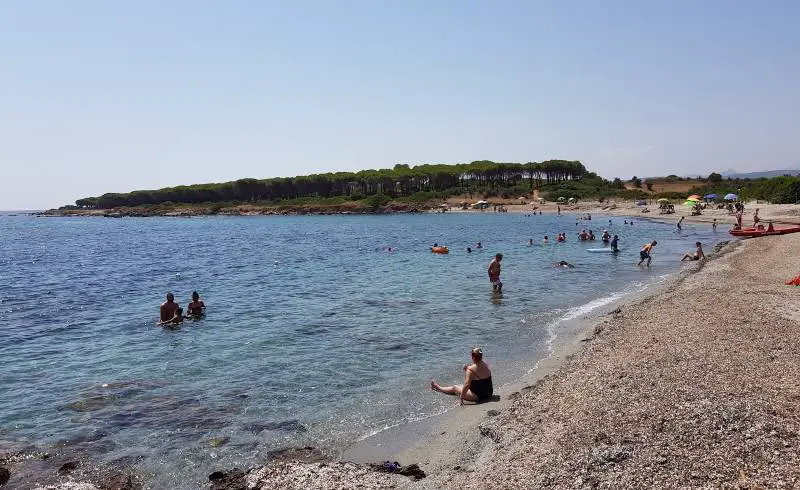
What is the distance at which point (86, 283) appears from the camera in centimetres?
3275

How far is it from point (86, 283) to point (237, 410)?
87.1 ft

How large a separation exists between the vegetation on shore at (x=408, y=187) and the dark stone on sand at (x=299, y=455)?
11334 cm

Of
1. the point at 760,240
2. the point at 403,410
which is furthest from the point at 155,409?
the point at 760,240

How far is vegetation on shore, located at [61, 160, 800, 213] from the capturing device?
130125 millimetres

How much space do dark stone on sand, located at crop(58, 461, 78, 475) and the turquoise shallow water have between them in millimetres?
392

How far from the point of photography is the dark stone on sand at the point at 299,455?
8.98m

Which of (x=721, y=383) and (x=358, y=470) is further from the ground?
(x=721, y=383)

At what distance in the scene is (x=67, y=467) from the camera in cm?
891

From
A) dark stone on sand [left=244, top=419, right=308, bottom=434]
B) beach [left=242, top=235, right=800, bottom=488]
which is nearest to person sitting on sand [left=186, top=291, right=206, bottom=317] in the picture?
dark stone on sand [left=244, top=419, right=308, bottom=434]

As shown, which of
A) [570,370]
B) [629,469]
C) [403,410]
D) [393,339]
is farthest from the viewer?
[393,339]

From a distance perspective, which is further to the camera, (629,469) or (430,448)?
(430,448)

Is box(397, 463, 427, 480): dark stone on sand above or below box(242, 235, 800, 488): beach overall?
below

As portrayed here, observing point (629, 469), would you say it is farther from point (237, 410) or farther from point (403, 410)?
point (237, 410)

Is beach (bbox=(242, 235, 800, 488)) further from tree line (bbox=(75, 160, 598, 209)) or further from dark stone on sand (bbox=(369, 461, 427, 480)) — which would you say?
tree line (bbox=(75, 160, 598, 209))
